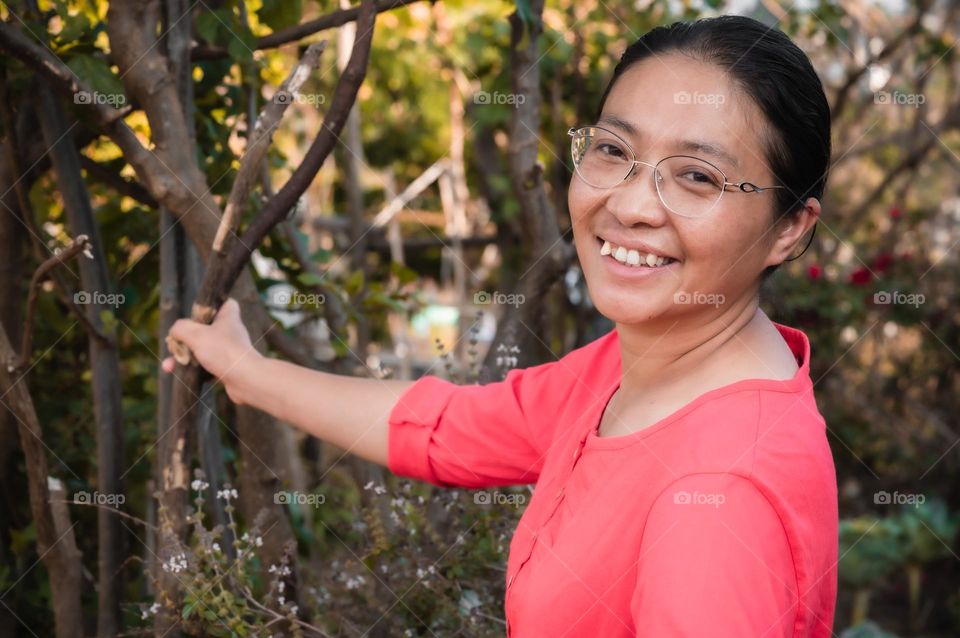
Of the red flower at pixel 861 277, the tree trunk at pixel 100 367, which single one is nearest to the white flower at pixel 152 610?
the tree trunk at pixel 100 367

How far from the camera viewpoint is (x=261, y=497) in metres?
1.97

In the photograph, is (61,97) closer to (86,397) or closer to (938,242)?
(86,397)

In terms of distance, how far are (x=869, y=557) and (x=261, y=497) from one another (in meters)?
2.88

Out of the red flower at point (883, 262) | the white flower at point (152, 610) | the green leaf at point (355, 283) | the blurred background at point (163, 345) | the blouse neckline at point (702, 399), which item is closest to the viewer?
the blouse neckline at point (702, 399)

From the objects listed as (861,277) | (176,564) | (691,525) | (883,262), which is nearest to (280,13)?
(176,564)

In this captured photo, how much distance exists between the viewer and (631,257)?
133cm

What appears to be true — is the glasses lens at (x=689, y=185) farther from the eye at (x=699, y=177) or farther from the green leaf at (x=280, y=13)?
the green leaf at (x=280, y=13)

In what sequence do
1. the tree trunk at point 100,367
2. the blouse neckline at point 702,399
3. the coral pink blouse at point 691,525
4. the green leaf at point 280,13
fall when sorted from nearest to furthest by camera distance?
the coral pink blouse at point 691,525 → the blouse neckline at point 702,399 → the tree trunk at point 100,367 → the green leaf at point 280,13

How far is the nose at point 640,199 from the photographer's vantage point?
4.19 feet

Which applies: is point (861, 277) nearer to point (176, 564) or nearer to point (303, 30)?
point (303, 30)

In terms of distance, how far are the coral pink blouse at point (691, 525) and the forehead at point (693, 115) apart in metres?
0.28

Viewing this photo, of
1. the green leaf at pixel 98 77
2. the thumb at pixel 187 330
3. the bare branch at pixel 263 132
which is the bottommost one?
the thumb at pixel 187 330

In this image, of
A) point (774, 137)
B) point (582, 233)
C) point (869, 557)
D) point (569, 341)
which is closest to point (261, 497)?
point (582, 233)

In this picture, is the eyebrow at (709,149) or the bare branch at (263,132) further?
the bare branch at (263,132)
